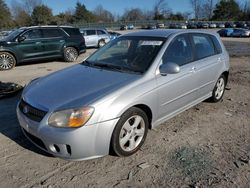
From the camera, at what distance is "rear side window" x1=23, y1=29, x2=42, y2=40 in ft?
37.1

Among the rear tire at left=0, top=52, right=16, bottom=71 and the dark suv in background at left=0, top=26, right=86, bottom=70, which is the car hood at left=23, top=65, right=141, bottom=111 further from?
the dark suv in background at left=0, top=26, right=86, bottom=70

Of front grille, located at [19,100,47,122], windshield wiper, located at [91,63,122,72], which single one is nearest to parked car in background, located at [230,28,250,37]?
windshield wiper, located at [91,63,122,72]

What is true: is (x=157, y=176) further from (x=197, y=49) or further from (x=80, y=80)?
(x=197, y=49)

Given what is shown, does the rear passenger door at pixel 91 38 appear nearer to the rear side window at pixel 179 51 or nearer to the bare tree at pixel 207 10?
the rear side window at pixel 179 51

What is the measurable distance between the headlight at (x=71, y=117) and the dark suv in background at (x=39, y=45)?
28.4 feet

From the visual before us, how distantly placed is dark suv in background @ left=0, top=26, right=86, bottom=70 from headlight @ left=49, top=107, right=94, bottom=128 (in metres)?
8.67

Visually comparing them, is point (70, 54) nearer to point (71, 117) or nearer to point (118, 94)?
point (118, 94)

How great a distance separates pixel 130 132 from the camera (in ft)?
11.7

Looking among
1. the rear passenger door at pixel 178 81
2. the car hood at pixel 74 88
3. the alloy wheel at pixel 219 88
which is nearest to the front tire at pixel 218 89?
the alloy wheel at pixel 219 88

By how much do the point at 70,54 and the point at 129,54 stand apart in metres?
8.71

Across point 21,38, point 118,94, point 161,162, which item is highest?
point 21,38

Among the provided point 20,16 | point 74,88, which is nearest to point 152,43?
point 74,88

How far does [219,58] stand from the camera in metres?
5.43

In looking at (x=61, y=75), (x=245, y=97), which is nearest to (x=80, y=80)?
(x=61, y=75)
